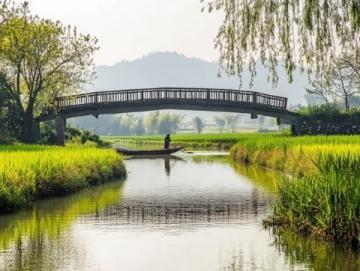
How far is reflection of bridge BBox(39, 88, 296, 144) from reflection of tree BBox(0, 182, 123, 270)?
40.3 m

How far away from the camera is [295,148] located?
42.9 meters

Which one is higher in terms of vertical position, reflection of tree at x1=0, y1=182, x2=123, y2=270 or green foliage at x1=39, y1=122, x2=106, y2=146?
green foliage at x1=39, y1=122, x2=106, y2=146

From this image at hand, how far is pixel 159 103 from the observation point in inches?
2896

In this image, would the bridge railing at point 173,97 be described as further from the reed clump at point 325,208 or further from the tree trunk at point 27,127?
the reed clump at point 325,208

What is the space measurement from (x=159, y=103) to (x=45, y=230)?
53.6 meters

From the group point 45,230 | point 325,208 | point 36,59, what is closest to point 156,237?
point 45,230

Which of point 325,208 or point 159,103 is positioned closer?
point 325,208

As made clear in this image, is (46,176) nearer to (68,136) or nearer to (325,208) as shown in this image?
(325,208)

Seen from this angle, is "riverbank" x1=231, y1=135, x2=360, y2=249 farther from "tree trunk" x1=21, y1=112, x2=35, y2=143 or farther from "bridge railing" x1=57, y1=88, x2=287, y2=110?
"bridge railing" x1=57, y1=88, x2=287, y2=110

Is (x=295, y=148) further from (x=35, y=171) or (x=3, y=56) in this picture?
(x=3, y=56)

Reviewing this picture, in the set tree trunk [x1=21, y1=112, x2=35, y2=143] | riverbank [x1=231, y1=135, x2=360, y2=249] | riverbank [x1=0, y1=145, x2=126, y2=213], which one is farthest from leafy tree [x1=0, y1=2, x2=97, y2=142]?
riverbank [x1=231, y1=135, x2=360, y2=249]

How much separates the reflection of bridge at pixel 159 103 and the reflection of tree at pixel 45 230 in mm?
40303

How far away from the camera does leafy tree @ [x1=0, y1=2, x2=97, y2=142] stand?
6191cm

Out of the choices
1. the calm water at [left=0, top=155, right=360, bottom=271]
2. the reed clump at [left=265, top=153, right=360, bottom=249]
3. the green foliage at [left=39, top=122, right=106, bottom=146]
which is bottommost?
the calm water at [left=0, top=155, right=360, bottom=271]
